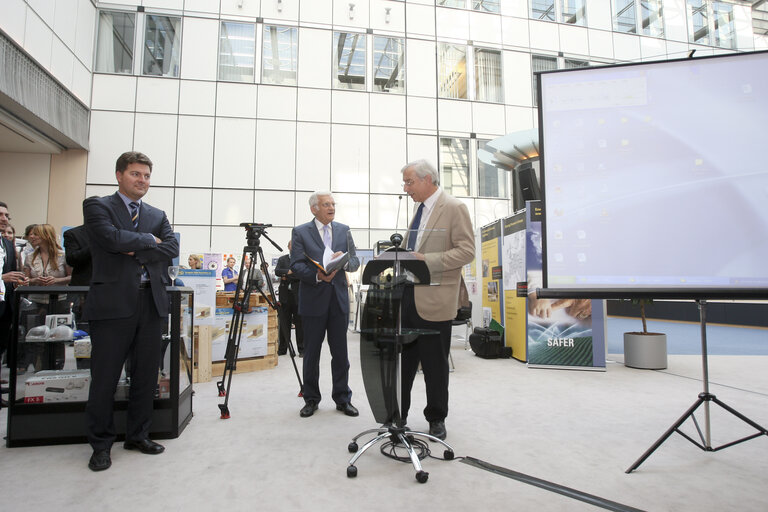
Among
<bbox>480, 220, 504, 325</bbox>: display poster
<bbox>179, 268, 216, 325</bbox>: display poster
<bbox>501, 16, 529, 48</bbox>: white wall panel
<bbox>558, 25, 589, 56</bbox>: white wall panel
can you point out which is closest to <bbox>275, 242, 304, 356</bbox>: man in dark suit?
<bbox>179, 268, 216, 325</bbox>: display poster

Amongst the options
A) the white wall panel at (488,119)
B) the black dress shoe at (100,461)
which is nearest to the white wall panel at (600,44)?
the white wall panel at (488,119)

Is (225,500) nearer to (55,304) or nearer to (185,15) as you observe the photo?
(55,304)

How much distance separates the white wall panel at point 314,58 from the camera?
11.0m

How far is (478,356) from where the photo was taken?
6.21 meters

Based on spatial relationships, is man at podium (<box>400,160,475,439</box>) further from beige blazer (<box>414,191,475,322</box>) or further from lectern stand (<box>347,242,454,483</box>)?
lectern stand (<box>347,242,454,483</box>)

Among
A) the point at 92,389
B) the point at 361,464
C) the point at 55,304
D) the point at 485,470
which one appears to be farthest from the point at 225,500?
the point at 55,304

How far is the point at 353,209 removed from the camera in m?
10.9

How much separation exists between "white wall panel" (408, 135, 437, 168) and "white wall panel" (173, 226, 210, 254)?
17.8 feet

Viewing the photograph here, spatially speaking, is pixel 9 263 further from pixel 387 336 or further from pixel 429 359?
pixel 429 359

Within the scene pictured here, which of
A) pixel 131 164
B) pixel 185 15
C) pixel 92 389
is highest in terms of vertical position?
pixel 185 15

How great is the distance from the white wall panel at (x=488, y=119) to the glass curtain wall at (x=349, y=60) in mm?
3169

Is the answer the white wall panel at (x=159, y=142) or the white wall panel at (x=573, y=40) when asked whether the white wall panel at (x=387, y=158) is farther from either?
the white wall panel at (x=573, y=40)

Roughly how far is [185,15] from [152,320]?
10598 millimetres

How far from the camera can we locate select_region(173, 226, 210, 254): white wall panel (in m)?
10.1
